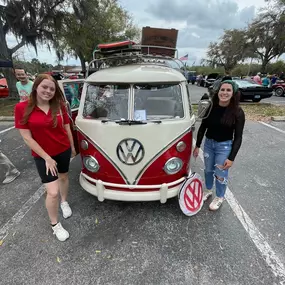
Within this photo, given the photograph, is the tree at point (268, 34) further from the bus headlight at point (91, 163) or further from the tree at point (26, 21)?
the bus headlight at point (91, 163)

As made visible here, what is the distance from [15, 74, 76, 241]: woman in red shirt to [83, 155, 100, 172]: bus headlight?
25cm

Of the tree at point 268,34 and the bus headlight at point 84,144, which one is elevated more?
the tree at point 268,34

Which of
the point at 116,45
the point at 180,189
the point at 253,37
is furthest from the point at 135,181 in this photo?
the point at 253,37

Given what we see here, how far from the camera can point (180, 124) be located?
2.74 m

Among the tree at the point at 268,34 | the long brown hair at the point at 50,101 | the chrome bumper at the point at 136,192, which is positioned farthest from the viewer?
the tree at the point at 268,34

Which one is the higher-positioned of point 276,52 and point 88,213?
point 276,52

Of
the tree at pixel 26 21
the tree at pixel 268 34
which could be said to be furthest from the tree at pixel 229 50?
the tree at pixel 26 21

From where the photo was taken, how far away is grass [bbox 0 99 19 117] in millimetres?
9650

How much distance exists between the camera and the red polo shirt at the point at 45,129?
2150 mm

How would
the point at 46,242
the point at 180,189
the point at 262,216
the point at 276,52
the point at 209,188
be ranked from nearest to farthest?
the point at 46,242, the point at 180,189, the point at 262,216, the point at 209,188, the point at 276,52

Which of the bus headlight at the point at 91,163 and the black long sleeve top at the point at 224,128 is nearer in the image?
the black long sleeve top at the point at 224,128

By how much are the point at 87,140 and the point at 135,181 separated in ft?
2.71

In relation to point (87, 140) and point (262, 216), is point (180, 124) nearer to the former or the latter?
point (87, 140)

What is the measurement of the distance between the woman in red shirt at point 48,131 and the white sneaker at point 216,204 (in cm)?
201
